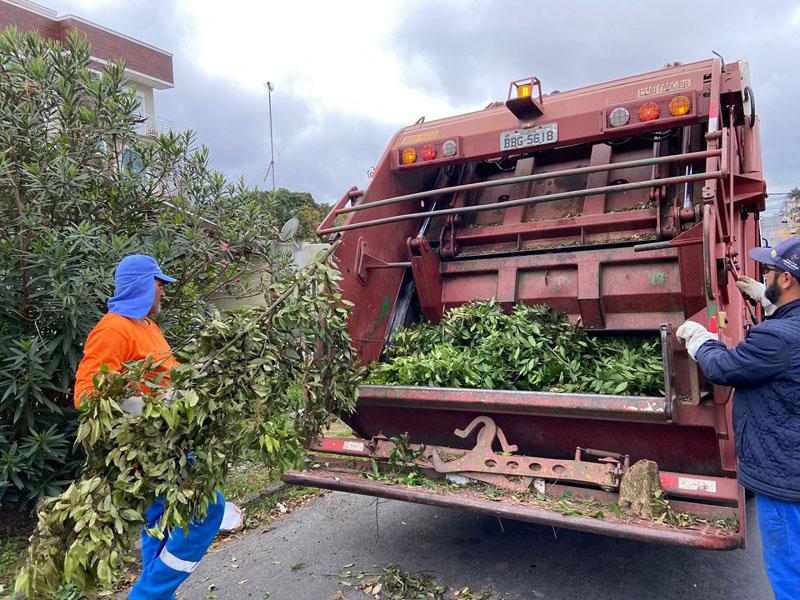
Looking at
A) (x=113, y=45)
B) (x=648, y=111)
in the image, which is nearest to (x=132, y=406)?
(x=648, y=111)

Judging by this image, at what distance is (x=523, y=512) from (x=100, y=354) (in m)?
1.86

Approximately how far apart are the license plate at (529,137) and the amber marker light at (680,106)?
67 centimetres

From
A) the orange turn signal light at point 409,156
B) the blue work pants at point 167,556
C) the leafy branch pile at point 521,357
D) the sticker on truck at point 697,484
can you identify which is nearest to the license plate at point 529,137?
the orange turn signal light at point 409,156

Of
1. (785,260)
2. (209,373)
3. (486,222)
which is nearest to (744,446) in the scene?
(785,260)

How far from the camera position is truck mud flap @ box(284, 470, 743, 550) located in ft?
7.24

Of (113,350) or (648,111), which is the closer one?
(113,350)

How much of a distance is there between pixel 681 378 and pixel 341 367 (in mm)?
1657

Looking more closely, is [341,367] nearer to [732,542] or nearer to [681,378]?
[681,378]

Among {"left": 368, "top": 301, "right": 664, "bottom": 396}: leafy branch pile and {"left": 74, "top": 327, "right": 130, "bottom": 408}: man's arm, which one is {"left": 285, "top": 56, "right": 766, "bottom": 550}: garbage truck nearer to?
{"left": 368, "top": 301, "right": 664, "bottom": 396}: leafy branch pile

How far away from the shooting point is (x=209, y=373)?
2.47 meters

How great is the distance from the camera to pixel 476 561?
10.7ft

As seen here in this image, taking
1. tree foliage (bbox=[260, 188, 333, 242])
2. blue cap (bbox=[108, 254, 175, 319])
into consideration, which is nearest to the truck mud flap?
blue cap (bbox=[108, 254, 175, 319])

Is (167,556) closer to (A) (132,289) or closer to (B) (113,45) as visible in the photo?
(A) (132,289)

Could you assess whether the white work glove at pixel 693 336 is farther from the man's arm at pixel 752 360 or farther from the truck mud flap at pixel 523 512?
the truck mud flap at pixel 523 512
